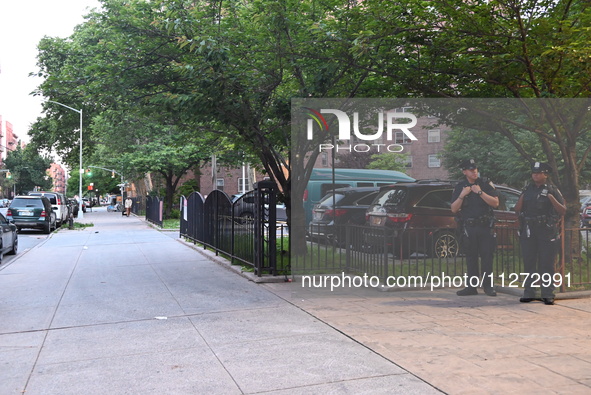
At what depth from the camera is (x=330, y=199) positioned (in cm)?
1158

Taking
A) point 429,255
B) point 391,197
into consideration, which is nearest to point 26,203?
point 391,197

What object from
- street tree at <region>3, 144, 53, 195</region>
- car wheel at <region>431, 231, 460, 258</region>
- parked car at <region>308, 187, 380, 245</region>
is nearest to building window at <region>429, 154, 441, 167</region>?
parked car at <region>308, 187, 380, 245</region>

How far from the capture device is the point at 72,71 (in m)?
13.5

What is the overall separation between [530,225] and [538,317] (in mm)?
1511

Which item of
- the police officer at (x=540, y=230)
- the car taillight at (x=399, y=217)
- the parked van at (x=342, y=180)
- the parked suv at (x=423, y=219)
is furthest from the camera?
the parked van at (x=342, y=180)

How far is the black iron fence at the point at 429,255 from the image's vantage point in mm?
8930

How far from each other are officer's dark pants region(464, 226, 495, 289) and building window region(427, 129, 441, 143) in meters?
2.47

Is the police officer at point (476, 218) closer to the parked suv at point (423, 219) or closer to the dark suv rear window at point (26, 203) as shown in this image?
the parked suv at point (423, 219)

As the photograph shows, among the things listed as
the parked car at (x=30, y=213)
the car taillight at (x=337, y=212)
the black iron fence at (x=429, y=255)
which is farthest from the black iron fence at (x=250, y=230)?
the parked car at (x=30, y=213)

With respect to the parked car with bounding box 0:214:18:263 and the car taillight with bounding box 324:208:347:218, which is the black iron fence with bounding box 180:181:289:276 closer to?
the car taillight with bounding box 324:208:347:218

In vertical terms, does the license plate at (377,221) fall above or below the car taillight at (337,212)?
below

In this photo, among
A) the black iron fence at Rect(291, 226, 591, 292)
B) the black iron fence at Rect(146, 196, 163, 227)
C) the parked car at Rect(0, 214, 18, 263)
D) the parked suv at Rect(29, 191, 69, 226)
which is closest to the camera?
the black iron fence at Rect(291, 226, 591, 292)

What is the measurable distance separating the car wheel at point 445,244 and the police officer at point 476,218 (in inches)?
34.1

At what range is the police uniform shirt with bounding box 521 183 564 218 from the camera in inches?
307
